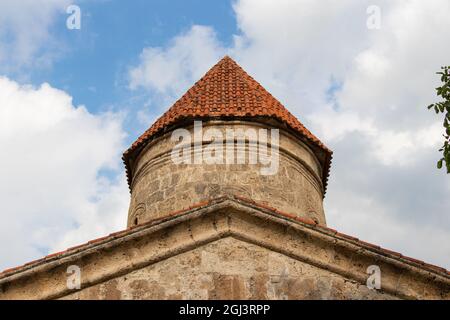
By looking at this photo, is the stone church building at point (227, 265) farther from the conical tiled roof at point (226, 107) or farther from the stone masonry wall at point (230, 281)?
the conical tiled roof at point (226, 107)

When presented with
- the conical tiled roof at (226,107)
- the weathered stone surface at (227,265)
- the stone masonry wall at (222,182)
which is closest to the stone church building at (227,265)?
the weathered stone surface at (227,265)

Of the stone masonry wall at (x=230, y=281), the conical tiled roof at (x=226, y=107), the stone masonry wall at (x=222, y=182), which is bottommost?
the stone masonry wall at (x=230, y=281)

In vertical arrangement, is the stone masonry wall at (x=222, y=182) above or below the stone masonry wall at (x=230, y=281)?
above

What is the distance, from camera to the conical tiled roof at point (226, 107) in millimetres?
9070

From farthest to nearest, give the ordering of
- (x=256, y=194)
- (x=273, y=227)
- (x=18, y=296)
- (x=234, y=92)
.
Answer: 1. (x=234, y=92)
2. (x=256, y=194)
3. (x=273, y=227)
4. (x=18, y=296)

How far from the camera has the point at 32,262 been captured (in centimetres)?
500

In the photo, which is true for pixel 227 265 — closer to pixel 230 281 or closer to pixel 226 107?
pixel 230 281

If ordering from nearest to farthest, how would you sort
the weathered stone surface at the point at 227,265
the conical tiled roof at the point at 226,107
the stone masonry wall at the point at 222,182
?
the weathered stone surface at the point at 227,265 → the stone masonry wall at the point at 222,182 → the conical tiled roof at the point at 226,107

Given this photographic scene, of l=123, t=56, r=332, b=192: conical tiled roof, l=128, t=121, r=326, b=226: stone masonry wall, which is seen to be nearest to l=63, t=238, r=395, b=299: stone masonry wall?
l=128, t=121, r=326, b=226: stone masonry wall

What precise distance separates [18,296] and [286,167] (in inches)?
196

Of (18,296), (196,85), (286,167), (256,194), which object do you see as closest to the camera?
(18,296)
